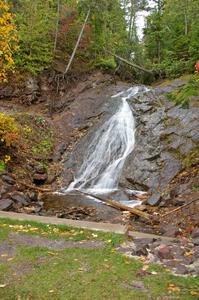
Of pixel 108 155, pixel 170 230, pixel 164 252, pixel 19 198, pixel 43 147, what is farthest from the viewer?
pixel 43 147

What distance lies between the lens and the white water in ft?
51.9

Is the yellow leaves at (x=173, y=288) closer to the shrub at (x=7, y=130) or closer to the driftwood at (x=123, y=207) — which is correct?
the driftwood at (x=123, y=207)

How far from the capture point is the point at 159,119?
18.0m

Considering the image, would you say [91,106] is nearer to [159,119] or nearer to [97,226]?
[159,119]

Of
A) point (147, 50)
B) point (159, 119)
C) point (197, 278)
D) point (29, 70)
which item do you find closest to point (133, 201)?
point (159, 119)

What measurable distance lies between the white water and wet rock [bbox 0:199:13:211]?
12.9 feet

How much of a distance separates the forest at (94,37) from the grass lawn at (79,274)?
15.6 metres

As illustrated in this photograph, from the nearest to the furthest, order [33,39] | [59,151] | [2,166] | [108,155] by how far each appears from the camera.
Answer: [2,166], [108,155], [59,151], [33,39]

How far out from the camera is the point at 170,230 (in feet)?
32.3

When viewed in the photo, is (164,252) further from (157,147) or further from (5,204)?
(157,147)

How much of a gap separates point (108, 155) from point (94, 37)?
12.9 metres

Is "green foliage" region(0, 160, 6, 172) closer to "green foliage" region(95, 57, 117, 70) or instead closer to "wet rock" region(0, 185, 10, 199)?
"wet rock" region(0, 185, 10, 199)

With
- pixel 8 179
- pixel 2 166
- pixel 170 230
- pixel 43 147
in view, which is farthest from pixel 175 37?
pixel 170 230

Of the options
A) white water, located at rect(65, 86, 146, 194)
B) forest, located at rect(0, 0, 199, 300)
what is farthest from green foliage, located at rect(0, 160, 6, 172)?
white water, located at rect(65, 86, 146, 194)
